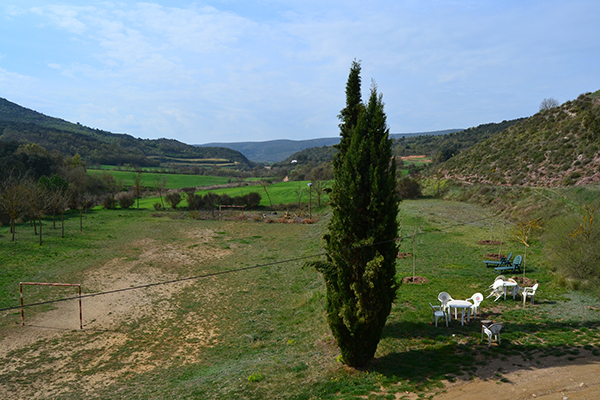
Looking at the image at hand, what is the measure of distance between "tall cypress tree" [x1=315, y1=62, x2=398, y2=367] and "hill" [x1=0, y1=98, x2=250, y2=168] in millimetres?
89555

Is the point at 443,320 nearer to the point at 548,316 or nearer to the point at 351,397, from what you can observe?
the point at 548,316

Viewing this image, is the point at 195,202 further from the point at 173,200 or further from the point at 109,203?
the point at 109,203

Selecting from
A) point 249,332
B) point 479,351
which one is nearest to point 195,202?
point 249,332

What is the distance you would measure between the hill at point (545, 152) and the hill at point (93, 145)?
3319 inches

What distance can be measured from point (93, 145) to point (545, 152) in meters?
114

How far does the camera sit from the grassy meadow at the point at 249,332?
848cm

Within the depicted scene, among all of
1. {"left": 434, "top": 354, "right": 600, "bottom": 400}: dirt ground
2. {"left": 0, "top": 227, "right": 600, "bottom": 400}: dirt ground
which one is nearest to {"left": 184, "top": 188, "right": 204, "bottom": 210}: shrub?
{"left": 0, "top": 227, "right": 600, "bottom": 400}: dirt ground

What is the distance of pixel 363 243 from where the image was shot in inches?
345

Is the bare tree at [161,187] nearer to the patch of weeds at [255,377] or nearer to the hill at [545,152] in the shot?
the hill at [545,152]

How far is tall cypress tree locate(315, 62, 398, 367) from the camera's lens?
28.6 ft

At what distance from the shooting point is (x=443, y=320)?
1083cm

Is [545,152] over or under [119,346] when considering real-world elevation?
over

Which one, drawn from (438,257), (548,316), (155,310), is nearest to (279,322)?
(155,310)

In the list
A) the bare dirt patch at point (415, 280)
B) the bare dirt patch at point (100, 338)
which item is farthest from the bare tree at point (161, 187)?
the bare dirt patch at point (415, 280)
